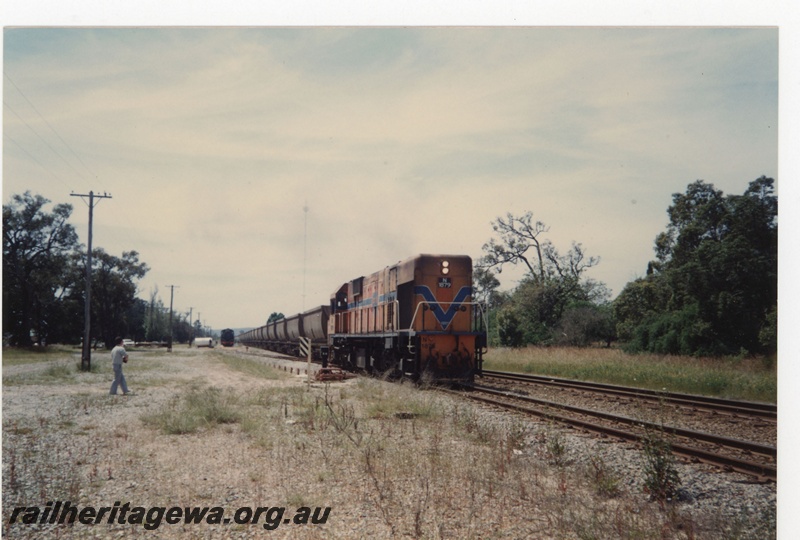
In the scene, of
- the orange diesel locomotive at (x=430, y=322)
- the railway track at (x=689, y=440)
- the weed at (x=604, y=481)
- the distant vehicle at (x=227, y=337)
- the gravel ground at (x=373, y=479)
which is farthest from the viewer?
the distant vehicle at (x=227, y=337)

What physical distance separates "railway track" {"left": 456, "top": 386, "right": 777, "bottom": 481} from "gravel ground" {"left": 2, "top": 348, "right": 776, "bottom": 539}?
1.06 ft

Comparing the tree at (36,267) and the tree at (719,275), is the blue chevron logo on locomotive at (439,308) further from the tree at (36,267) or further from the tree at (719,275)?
the tree at (36,267)

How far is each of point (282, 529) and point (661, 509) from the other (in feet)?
12.9

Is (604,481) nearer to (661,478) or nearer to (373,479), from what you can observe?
(661,478)

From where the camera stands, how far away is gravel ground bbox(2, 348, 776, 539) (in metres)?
5.26

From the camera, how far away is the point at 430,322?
51.7 ft

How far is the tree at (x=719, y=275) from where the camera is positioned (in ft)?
43.5

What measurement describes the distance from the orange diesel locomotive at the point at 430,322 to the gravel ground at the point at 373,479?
4109 millimetres

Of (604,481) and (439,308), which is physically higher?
(439,308)

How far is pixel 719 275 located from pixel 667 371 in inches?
144

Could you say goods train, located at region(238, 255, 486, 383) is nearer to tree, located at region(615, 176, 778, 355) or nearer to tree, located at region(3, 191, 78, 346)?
tree, located at region(615, 176, 778, 355)

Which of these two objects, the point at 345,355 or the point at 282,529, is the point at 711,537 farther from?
the point at 345,355

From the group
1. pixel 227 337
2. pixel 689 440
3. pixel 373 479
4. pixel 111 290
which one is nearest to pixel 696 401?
pixel 689 440

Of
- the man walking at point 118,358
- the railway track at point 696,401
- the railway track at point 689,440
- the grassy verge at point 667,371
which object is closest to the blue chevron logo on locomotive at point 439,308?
the railway track at point 696,401
